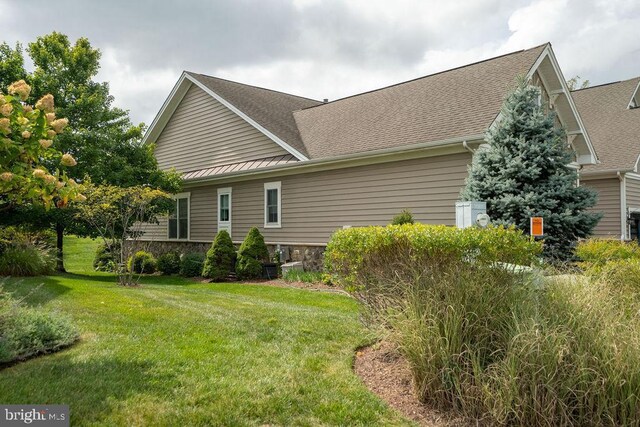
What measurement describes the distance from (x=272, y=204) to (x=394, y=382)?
11921 millimetres

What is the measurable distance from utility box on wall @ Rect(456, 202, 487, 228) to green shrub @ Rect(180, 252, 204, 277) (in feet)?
31.4

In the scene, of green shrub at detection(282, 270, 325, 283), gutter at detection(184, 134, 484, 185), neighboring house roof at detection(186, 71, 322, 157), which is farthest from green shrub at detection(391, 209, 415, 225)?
neighboring house roof at detection(186, 71, 322, 157)

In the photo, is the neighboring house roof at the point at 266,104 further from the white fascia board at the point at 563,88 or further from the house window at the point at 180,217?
the white fascia board at the point at 563,88

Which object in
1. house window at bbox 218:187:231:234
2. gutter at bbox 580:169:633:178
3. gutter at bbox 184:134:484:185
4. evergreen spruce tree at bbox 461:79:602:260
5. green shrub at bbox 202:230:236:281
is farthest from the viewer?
house window at bbox 218:187:231:234

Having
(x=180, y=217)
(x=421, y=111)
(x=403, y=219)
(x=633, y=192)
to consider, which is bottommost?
(x=403, y=219)

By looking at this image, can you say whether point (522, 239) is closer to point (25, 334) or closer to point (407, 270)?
point (407, 270)

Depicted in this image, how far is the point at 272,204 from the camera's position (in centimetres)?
1588

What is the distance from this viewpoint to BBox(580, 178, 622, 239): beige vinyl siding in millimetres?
15749

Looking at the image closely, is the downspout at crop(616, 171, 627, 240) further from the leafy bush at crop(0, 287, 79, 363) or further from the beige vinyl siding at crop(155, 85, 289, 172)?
the leafy bush at crop(0, 287, 79, 363)

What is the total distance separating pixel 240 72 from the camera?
22.0 m

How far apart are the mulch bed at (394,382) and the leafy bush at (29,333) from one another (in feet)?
10.5

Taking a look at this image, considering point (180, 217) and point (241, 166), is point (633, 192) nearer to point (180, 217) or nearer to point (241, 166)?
point (241, 166)

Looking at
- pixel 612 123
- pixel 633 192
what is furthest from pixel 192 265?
pixel 612 123

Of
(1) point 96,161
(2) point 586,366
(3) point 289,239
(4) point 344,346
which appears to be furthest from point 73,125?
(2) point 586,366
